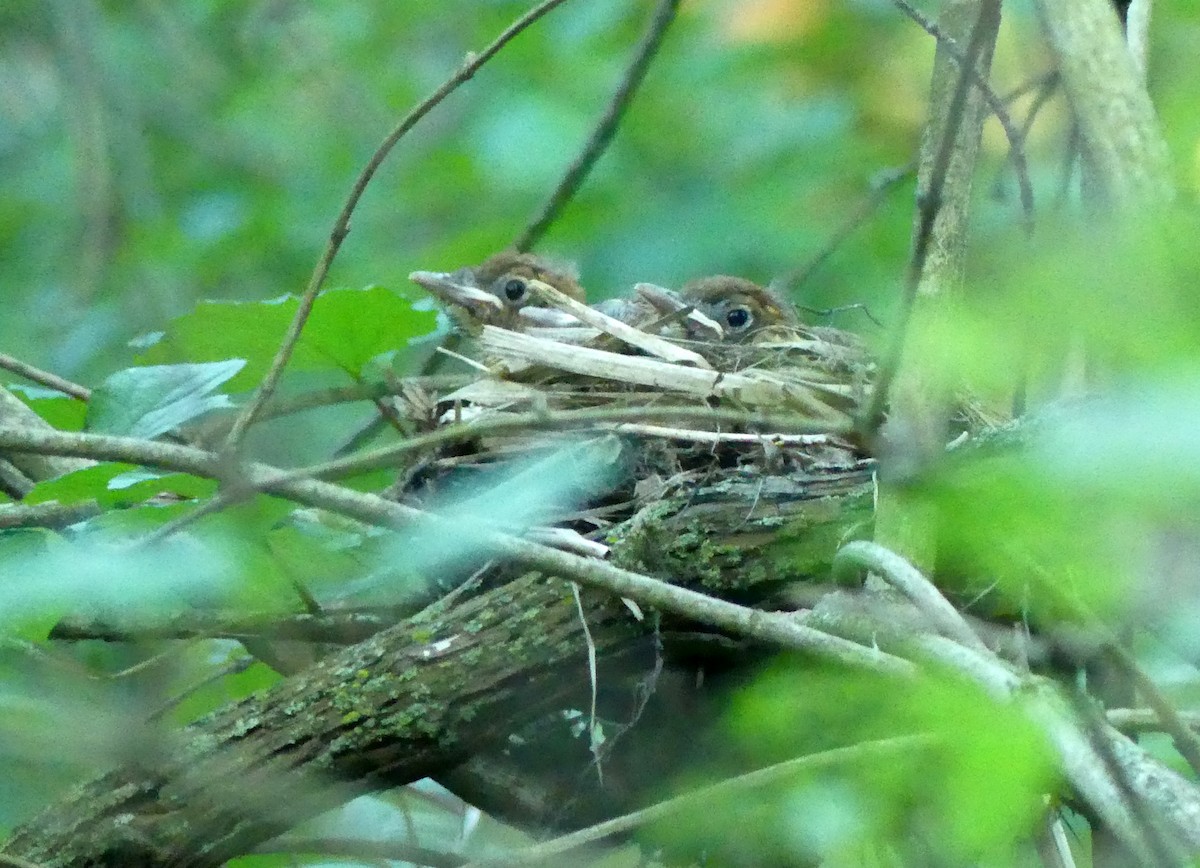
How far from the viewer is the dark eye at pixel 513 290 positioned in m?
3.78

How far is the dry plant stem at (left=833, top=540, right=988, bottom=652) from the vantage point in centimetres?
122

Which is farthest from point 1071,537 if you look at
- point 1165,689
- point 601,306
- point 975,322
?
point 601,306

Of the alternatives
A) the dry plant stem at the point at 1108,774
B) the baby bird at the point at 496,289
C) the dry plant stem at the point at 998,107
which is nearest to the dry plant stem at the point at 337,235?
the dry plant stem at the point at 998,107

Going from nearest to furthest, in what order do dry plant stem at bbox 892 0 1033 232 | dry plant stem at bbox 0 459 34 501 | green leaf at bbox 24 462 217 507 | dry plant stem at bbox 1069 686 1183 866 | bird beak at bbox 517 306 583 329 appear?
dry plant stem at bbox 1069 686 1183 866
dry plant stem at bbox 892 0 1033 232
green leaf at bbox 24 462 217 507
dry plant stem at bbox 0 459 34 501
bird beak at bbox 517 306 583 329

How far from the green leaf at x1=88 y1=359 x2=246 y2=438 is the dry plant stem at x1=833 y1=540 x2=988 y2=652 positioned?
971 mm

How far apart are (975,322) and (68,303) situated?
3.38m

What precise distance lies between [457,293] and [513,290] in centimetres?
19

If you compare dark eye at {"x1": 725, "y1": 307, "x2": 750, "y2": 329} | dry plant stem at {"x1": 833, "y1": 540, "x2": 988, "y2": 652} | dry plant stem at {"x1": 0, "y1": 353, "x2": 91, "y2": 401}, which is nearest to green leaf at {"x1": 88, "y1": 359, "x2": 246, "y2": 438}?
dry plant stem at {"x1": 0, "y1": 353, "x2": 91, "y2": 401}

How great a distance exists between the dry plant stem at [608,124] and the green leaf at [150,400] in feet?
4.40

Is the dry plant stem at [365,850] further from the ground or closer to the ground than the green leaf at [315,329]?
closer to the ground

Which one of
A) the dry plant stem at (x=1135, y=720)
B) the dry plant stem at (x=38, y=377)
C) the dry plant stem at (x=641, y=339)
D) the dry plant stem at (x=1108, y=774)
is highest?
the dry plant stem at (x=1108, y=774)

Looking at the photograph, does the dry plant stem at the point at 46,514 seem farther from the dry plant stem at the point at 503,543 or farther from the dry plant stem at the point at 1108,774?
the dry plant stem at the point at 1108,774

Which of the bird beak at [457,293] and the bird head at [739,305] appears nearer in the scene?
the bird beak at [457,293]

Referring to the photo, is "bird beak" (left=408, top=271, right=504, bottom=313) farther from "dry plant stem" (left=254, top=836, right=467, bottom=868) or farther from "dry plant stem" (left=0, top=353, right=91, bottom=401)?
"dry plant stem" (left=254, top=836, right=467, bottom=868)
